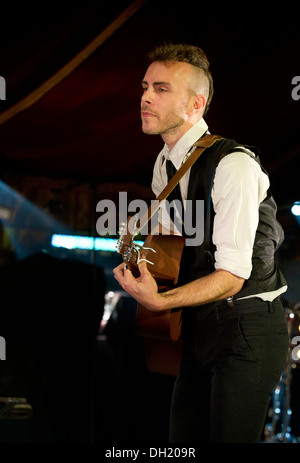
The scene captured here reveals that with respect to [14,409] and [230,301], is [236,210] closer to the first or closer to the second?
[230,301]

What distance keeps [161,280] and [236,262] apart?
1.15ft

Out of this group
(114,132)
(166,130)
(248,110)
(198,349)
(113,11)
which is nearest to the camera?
(198,349)

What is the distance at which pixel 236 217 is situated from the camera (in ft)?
6.05

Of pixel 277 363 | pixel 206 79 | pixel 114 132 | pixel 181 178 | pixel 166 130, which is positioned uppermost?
pixel 114 132

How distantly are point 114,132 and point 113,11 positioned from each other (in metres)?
1.17

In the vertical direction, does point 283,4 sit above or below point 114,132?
above

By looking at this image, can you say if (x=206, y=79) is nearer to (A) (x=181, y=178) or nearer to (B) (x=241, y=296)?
(A) (x=181, y=178)

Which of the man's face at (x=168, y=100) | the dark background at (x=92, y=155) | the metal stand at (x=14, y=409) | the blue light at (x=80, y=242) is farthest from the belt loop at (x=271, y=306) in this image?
the blue light at (x=80, y=242)

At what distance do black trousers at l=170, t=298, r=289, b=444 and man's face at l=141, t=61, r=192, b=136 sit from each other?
729mm

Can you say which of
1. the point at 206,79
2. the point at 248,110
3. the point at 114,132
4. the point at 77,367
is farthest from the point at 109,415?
the point at 206,79

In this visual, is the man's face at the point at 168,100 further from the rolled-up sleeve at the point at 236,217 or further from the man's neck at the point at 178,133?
the rolled-up sleeve at the point at 236,217

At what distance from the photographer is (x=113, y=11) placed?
115 inches
